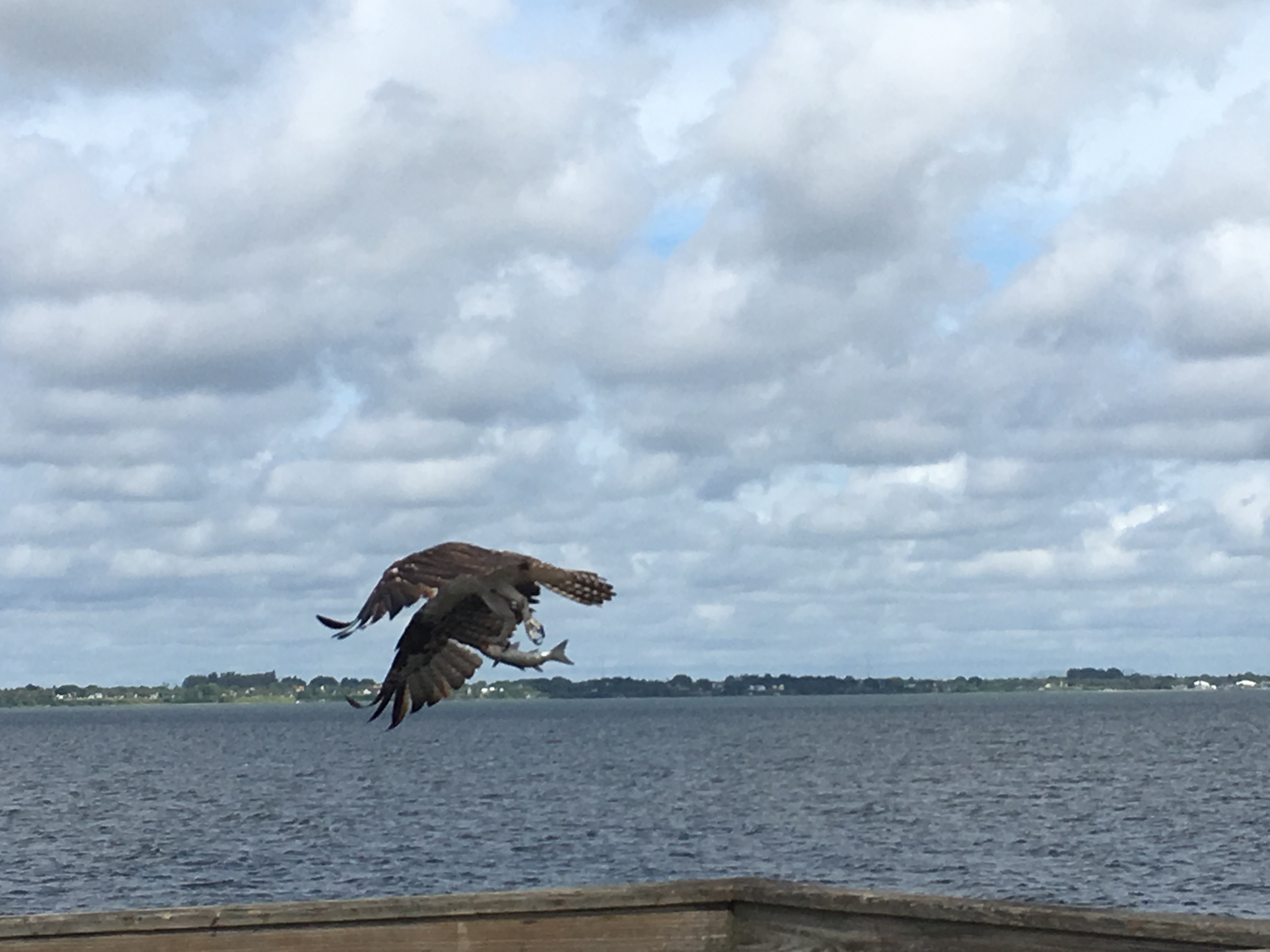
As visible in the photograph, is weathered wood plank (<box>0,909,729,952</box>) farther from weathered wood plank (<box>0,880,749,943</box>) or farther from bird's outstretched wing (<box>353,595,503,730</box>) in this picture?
bird's outstretched wing (<box>353,595,503,730</box>)

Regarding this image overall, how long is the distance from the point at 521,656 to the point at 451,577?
53 centimetres

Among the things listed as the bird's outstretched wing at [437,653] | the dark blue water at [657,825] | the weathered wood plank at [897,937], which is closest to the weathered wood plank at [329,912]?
the weathered wood plank at [897,937]

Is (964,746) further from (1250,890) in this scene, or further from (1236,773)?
(1250,890)

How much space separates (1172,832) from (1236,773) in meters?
35.5

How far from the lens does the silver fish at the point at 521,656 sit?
662 centimetres

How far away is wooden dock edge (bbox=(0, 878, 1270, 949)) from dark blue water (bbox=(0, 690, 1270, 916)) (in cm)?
1691

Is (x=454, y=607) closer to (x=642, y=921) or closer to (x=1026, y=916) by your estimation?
(x=642, y=921)

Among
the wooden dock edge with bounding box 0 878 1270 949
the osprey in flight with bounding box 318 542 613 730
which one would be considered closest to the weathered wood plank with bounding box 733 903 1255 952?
the wooden dock edge with bounding box 0 878 1270 949

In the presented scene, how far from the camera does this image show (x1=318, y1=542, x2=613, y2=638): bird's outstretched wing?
7.09 metres

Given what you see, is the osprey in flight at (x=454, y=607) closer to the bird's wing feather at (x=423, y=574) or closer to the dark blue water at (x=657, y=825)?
the bird's wing feather at (x=423, y=574)

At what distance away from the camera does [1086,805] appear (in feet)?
218

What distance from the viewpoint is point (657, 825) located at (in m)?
60.8

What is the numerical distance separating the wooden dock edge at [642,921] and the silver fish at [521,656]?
0.91m

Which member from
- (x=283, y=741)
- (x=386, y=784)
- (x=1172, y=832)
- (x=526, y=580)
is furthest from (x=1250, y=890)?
(x=283, y=741)
